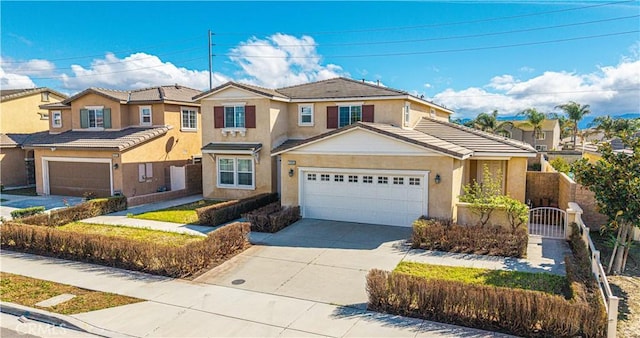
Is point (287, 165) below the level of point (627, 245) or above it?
above

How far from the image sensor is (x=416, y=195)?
15656mm

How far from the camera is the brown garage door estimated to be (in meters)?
23.3

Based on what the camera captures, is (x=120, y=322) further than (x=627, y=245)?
No

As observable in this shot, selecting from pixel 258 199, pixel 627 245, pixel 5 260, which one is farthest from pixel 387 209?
pixel 5 260

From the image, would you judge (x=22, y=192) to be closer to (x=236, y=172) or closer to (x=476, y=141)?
(x=236, y=172)

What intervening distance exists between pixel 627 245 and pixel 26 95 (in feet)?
122

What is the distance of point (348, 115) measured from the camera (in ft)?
68.4

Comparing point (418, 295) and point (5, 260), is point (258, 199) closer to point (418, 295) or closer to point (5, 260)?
point (5, 260)

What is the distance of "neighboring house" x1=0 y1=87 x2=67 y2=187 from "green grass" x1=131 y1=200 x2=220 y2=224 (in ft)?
50.0

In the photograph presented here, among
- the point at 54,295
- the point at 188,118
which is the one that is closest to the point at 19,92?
the point at 188,118

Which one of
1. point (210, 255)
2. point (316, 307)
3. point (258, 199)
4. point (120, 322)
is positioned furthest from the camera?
point (258, 199)

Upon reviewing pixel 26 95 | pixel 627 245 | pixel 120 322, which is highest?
pixel 26 95

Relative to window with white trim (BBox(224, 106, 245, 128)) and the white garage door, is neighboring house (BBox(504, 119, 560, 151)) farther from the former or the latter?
the white garage door

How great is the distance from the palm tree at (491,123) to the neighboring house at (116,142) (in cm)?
4399
